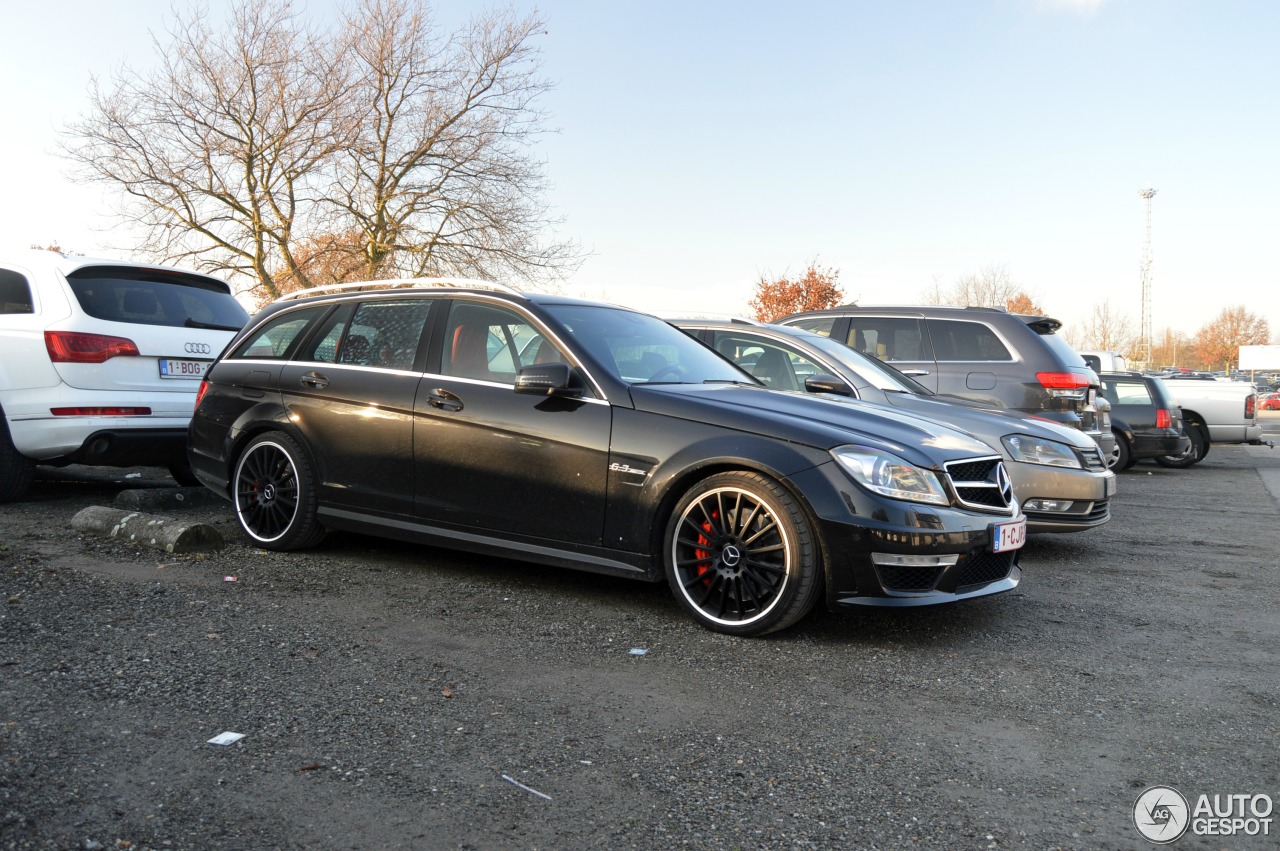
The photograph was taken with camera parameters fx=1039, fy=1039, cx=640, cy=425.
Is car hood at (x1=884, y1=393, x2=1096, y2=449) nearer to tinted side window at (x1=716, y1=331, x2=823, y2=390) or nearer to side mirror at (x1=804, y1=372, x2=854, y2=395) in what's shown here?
side mirror at (x1=804, y1=372, x2=854, y2=395)

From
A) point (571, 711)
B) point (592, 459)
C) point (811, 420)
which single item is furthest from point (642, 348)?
point (571, 711)

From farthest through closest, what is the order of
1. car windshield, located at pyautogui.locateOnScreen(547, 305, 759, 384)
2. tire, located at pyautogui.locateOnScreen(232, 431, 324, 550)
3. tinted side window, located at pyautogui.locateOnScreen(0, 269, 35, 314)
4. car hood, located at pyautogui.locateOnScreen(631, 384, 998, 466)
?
tinted side window, located at pyautogui.locateOnScreen(0, 269, 35, 314)
tire, located at pyautogui.locateOnScreen(232, 431, 324, 550)
car windshield, located at pyautogui.locateOnScreen(547, 305, 759, 384)
car hood, located at pyautogui.locateOnScreen(631, 384, 998, 466)

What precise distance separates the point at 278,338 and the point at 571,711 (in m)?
3.84

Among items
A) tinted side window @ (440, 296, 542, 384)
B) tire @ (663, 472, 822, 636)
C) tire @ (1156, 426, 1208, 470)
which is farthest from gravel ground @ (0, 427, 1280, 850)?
tire @ (1156, 426, 1208, 470)

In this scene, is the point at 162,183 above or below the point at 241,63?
below

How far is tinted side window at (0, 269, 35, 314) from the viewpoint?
734 centimetres

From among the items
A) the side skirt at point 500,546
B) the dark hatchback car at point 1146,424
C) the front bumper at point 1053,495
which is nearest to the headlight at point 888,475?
the side skirt at point 500,546

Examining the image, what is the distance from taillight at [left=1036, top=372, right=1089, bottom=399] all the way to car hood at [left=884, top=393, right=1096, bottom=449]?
76.1 inches

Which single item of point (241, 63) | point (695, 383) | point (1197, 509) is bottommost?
point (1197, 509)

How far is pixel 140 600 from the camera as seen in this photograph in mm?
4906

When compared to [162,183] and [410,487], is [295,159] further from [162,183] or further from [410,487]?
[410,487]

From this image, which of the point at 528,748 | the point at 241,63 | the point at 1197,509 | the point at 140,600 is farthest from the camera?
the point at 241,63

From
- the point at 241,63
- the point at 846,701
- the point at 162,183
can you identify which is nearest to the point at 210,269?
the point at 162,183

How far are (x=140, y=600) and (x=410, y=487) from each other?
142 centimetres
